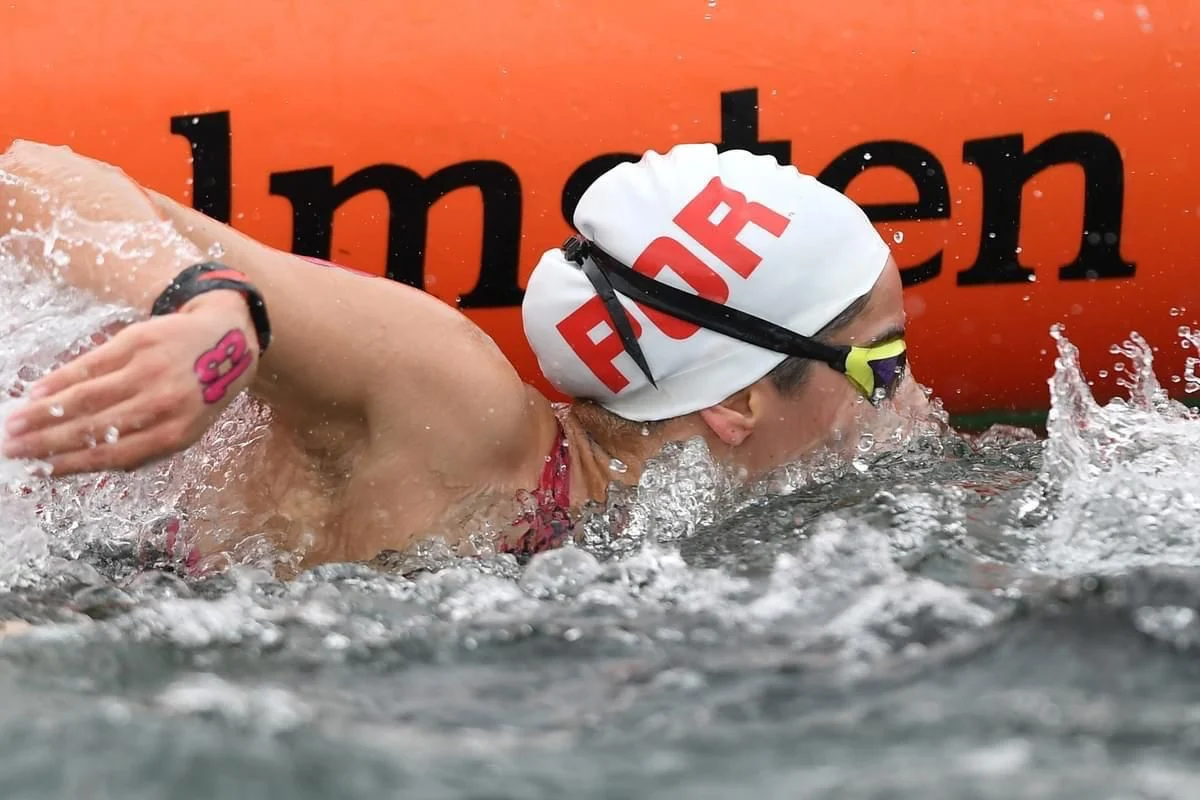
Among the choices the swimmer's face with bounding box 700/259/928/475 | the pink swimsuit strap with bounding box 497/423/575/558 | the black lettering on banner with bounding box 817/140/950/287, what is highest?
the black lettering on banner with bounding box 817/140/950/287

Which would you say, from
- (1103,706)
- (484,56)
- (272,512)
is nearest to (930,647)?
(1103,706)

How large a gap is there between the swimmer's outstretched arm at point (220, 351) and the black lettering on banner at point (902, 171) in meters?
1.09

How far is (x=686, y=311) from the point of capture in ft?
8.70

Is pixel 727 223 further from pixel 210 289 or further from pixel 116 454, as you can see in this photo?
pixel 116 454

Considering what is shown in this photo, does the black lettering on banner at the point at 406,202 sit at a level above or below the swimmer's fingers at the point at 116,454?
above

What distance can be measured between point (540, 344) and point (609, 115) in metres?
0.83

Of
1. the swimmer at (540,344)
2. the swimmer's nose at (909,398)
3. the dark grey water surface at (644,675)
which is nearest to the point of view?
the dark grey water surface at (644,675)

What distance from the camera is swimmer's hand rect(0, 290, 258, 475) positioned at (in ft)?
5.90

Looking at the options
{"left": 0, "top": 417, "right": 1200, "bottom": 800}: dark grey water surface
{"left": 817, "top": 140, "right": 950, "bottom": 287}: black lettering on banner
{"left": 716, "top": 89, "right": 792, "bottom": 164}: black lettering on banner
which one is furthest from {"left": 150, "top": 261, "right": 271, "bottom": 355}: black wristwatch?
{"left": 817, "top": 140, "right": 950, "bottom": 287}: black lettering on banner

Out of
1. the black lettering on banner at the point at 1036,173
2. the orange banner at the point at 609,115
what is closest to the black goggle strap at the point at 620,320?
the orange banner at the point at 609,115

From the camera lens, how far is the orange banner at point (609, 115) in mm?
3314

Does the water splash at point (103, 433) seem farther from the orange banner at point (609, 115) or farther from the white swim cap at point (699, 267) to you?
the orange banner at point (609, 115)

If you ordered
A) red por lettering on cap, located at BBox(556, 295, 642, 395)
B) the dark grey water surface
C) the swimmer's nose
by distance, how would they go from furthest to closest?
1. the swimmer's nose
2. red por lettering on cap, located at BBox(556, 295, 642, 395)
3. the dark grey water surface

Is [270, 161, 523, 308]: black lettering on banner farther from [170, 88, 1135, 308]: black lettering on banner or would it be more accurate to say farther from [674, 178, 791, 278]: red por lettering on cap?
[674, 178, 791, 278]: red por lettering on cap
